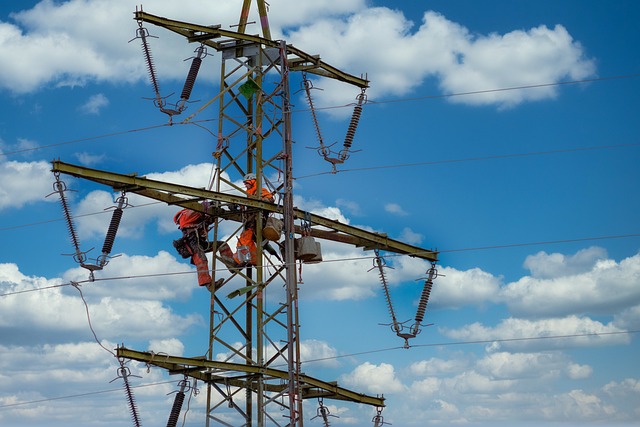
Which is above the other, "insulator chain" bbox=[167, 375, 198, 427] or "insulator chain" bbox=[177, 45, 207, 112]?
"insulator chain" bbox=[177, 45, 207, 112]

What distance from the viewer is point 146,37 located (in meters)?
32.3

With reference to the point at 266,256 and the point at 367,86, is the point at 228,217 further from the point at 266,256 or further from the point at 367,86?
the point at 367,86

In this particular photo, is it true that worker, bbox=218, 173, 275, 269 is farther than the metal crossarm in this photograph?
Yes

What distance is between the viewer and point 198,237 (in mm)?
33750

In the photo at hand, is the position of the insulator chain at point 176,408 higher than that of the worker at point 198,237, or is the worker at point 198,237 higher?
the worker at point 198,237

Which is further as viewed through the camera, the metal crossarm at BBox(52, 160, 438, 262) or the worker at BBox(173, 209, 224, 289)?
the worker at BBox(173, 209, 224, 289)

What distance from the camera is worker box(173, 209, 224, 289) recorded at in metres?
33.8

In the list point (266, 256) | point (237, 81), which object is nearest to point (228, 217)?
point (266, 256)

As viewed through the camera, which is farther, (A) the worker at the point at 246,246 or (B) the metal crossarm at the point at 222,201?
(A) the worker at the point at 246,246

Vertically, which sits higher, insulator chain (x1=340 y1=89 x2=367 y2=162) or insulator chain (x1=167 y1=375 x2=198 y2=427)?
insulator chain (x1=340 y1=89 x2=367 y2=162)

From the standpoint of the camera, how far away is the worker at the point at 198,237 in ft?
111

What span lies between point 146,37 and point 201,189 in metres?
4.14

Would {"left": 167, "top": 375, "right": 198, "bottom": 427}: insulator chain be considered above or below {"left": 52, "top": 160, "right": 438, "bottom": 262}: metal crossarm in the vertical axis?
below

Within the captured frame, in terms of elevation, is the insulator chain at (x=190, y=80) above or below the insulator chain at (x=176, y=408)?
above
